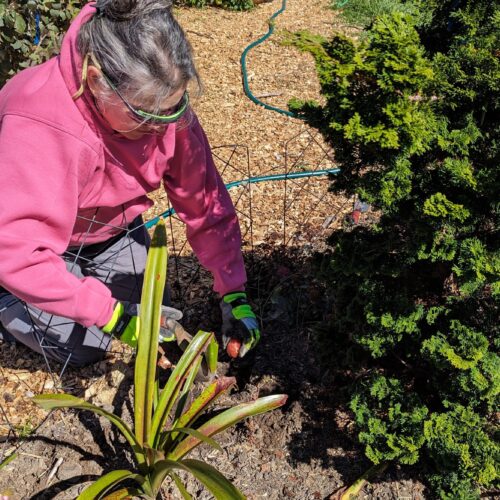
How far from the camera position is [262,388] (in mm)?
2336

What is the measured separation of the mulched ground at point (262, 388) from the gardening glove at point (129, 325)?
318 millimetres

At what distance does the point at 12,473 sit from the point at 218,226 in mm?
1210

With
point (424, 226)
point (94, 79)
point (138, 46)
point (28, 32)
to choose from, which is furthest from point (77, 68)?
point (28, 32)

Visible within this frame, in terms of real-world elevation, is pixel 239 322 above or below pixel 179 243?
above

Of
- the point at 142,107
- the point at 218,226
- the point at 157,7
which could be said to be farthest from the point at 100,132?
the point at 218,226

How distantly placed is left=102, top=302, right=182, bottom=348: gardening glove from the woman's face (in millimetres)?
690

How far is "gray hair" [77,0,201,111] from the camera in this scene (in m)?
1.61

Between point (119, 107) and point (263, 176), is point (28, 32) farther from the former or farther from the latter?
point (119, 107)

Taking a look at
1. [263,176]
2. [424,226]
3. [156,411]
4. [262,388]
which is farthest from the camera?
[263,176]

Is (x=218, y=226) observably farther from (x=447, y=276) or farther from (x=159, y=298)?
(x=447, y=276)

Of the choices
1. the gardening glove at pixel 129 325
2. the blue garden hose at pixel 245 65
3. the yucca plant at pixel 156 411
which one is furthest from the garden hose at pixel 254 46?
the yucca plant at pixel 156 411

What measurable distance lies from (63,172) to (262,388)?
44.6 inches

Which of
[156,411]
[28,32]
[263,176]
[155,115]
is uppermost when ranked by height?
[155,115]

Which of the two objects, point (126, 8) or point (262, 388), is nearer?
point (126, 8)
